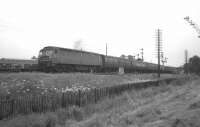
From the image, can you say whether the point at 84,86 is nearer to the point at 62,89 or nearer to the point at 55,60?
the point at 62,89

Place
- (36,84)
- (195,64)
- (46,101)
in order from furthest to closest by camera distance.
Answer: (195,64), (36,84), (46,101)

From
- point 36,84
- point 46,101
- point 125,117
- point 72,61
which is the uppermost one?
point 72,61

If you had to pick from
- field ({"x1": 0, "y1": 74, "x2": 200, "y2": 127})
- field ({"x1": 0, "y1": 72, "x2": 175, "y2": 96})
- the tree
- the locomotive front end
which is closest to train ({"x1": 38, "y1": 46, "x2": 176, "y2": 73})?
the locomotive front end

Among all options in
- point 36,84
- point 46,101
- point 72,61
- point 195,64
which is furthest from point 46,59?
point 195,64

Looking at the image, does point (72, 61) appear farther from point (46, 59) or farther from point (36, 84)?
point (36, 84)

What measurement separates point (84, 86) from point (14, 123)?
8674mm

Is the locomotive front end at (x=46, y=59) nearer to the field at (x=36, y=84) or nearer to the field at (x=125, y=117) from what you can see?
the field at (x=36, y=84)

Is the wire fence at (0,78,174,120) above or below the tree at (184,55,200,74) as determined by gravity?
below

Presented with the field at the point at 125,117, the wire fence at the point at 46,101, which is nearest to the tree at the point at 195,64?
the wire fence at the point at 46,101

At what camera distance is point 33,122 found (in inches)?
318

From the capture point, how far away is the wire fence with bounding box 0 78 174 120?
28.9 ft

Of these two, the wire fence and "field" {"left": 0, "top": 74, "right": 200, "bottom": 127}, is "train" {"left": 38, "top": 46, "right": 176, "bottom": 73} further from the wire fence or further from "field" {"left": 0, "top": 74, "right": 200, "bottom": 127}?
"field" {"left": 0, "top": 74, "right": 200, "bottom": 127}

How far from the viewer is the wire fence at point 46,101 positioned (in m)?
8.80

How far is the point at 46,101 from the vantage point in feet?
32.8
